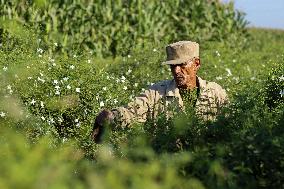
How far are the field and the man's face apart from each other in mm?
459

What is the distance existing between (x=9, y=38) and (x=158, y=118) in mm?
9557

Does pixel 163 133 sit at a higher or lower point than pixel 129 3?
lower

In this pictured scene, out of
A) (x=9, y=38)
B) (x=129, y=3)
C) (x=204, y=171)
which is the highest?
(x=129, y=3)

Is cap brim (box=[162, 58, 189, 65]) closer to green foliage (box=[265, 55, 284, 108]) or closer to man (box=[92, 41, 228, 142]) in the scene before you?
man (box=[92, 41, 228, 142])

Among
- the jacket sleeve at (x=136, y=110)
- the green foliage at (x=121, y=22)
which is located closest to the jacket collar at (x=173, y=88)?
the jacket sleeve at (x=136, y=110)

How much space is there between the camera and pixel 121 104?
362 inches

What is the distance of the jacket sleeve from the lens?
204 inches

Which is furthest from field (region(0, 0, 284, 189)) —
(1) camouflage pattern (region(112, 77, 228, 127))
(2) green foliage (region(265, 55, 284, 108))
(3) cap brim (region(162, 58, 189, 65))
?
(3) cap brim (region(162, 58, 189, 65))

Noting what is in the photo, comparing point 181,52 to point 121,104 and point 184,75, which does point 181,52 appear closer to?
point 184,75

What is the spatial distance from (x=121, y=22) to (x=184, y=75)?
14.3m

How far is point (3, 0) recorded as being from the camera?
55.0 ft

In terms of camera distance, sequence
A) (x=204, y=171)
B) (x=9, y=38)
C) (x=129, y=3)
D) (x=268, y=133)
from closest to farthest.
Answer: (x=204, y=171)
(x=268, y=133)
(x=9, y=38)
(x=129, y=3)

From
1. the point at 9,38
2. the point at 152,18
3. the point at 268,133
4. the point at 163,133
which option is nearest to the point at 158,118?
the point at 163,133

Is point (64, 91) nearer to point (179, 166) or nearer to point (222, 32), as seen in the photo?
point (179, 166)
